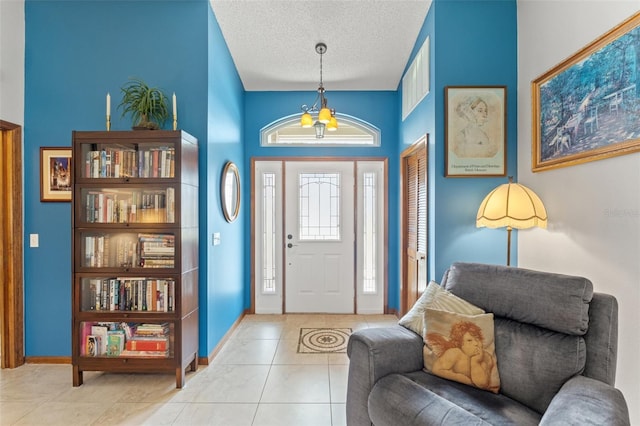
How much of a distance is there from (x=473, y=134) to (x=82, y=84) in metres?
3.29

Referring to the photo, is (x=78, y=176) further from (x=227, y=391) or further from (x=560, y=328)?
(x=560, y=328)

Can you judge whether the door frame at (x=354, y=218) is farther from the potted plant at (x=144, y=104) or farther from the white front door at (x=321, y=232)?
the potted plant at (x=144, y=104)

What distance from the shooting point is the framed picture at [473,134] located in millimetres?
2646

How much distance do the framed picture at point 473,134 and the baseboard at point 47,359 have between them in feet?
11.8

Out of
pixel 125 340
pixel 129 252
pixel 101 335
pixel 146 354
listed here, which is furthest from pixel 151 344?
pixel 129 252

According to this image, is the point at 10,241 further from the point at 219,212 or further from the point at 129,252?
the point at 219,212

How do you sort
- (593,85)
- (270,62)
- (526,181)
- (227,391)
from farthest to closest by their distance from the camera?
(270,62) → (526,181) → (227,391) → (593,85)

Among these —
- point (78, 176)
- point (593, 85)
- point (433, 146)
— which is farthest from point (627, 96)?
point (78, 176)

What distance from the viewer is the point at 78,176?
7.95 feet

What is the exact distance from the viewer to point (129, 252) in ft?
8.09

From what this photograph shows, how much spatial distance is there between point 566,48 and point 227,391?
130 inches

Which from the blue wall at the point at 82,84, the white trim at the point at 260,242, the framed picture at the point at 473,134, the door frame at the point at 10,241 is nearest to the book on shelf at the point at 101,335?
the blue wall at the point at 82,84

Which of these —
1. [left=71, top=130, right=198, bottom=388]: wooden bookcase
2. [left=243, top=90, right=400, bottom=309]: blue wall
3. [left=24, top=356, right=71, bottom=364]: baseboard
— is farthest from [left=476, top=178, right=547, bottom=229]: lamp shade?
[left=24, top=356, right=71, bottom=364]: baseboard

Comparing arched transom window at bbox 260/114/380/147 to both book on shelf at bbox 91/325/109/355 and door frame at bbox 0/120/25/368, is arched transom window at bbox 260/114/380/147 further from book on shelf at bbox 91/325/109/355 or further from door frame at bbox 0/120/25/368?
book on shelf at bbox 91/325/109/355
